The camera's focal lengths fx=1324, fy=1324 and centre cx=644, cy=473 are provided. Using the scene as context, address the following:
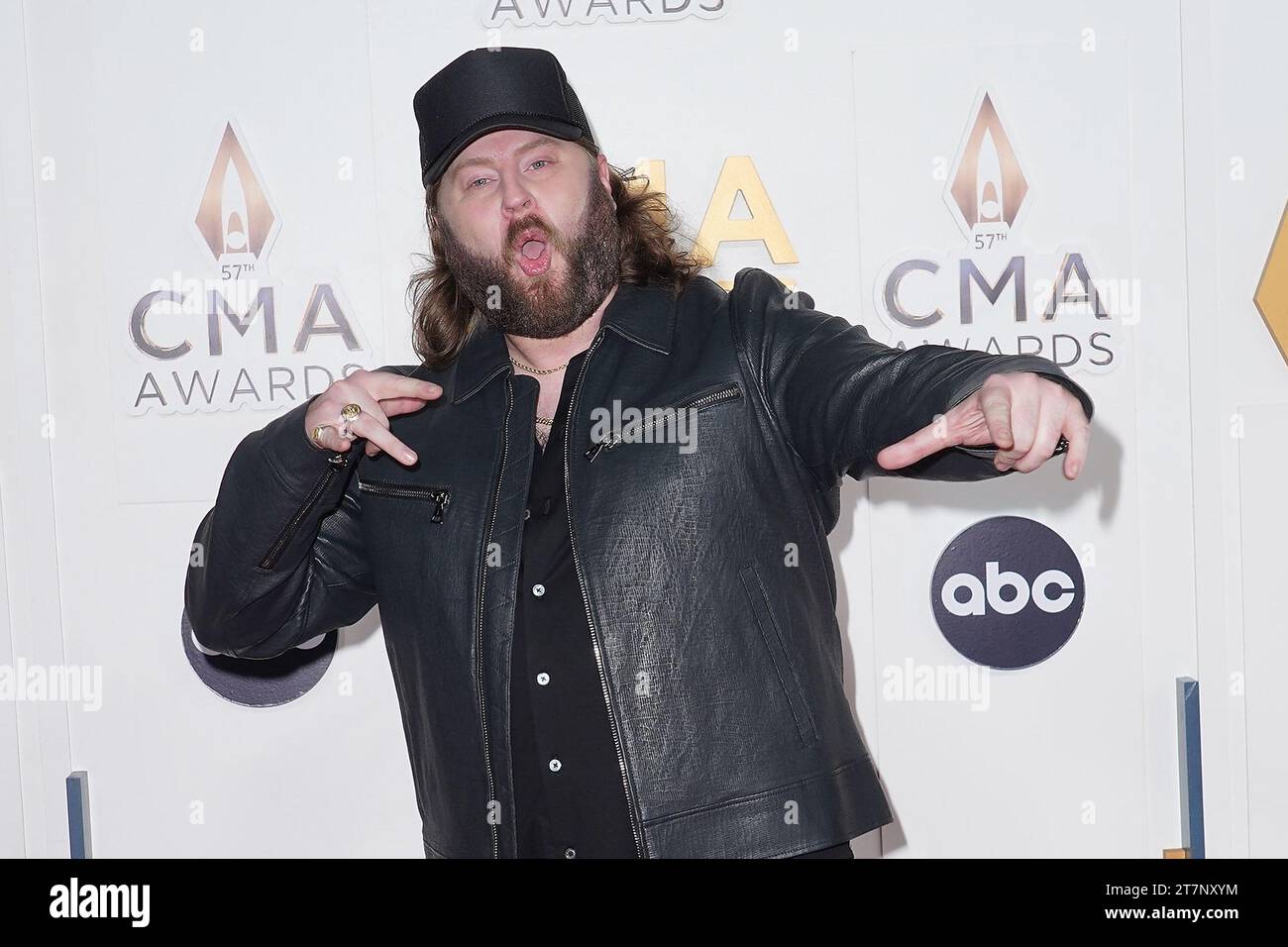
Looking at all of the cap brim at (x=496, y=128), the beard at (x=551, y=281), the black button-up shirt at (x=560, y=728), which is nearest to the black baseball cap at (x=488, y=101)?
the cap brim at (x=496, y=128)

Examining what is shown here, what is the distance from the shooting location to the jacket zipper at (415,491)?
5.82 ft

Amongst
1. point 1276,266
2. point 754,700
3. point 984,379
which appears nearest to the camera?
point 984,379

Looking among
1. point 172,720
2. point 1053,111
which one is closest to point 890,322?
point 1053,111

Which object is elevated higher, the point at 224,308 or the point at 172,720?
the point at 224,308

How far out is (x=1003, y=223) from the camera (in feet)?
7.90

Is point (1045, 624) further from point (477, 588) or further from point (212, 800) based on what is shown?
point (212, 800)

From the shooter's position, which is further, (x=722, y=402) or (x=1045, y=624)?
(x=1045, y=624)

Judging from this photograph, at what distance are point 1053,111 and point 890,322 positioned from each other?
1.57 feet

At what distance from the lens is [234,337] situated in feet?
8.17

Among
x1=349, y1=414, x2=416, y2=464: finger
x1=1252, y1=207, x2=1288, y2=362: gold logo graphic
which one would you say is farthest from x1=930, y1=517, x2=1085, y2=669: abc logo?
x1=349, y1=414, x2=416, y2=464: finger

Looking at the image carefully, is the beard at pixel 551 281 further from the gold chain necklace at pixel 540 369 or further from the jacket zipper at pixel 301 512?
the jacket zipper at pixel 301 512

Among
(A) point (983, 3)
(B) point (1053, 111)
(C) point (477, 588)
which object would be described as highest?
(A) point (983, 3)

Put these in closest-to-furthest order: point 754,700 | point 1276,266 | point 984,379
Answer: point 984,379, point 754,700, point 1276,266

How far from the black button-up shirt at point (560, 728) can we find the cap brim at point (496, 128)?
59 centimetres
